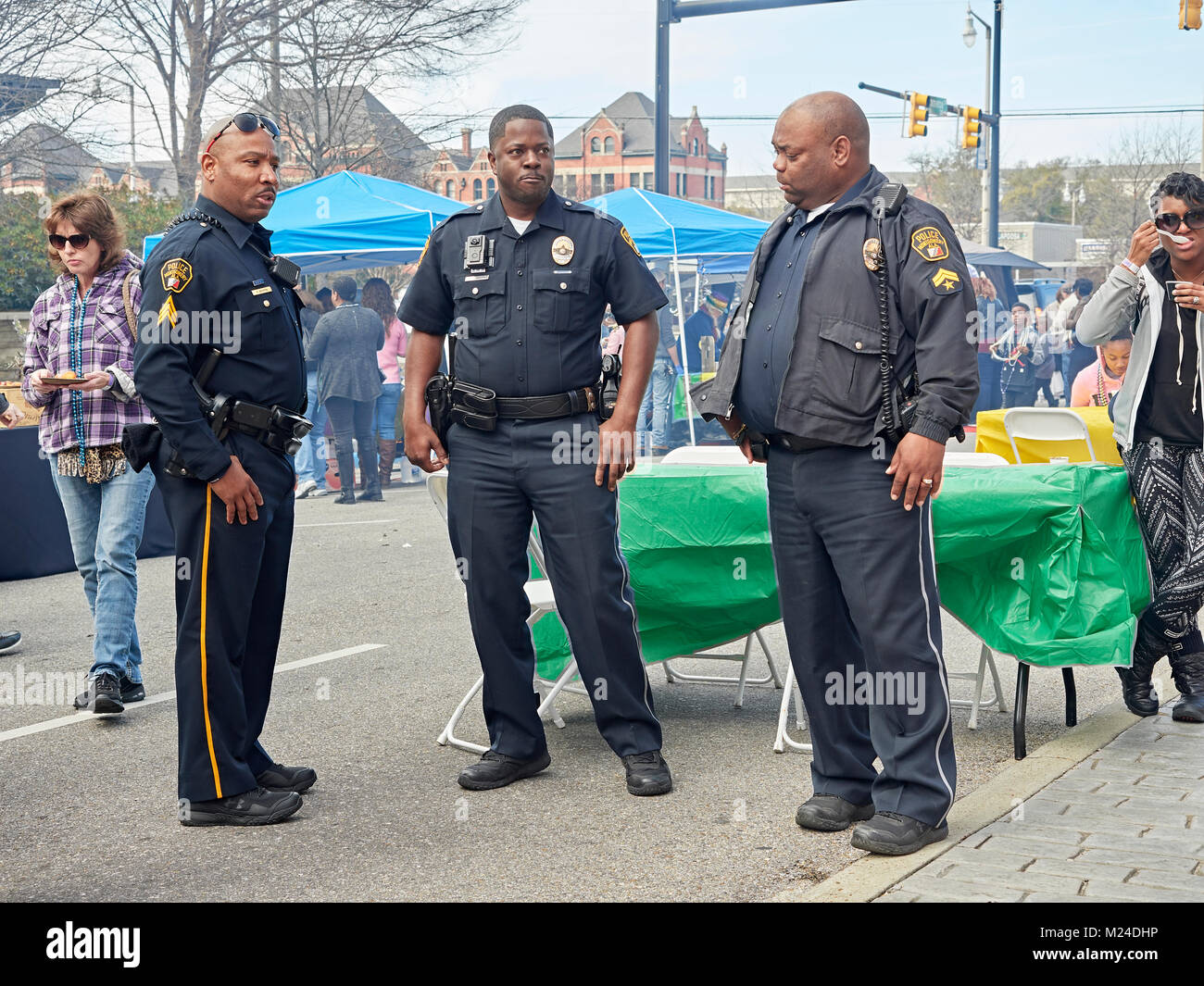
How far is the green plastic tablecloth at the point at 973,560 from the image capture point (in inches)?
193

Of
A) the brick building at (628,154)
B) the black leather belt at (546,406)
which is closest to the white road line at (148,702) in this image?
the black leather belt at (546,406)

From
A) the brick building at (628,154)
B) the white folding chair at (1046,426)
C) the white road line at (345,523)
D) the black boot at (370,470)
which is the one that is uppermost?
the brick building at (628,154)

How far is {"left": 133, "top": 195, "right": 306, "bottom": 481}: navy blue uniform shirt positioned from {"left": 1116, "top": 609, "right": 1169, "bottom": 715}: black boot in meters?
3.26

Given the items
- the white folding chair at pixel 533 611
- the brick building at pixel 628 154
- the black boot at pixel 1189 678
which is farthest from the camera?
the brick building at pixel 628 154

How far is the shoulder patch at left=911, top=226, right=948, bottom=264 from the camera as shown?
3.82 m

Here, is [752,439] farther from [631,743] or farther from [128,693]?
[128,693]

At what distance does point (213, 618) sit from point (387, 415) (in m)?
11.3

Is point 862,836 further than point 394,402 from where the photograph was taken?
No

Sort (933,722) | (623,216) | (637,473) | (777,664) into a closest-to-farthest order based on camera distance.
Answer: (933,722), (637,473), (777,664), (623,216)

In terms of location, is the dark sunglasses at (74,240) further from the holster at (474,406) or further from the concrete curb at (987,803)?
the concrete curb at (987,803)

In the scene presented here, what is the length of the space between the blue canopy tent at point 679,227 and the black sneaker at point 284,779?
384 inches

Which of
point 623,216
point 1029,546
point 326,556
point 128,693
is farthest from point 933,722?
point 623,216

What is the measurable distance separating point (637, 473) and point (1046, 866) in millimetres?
2474

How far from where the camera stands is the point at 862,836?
386 cm
